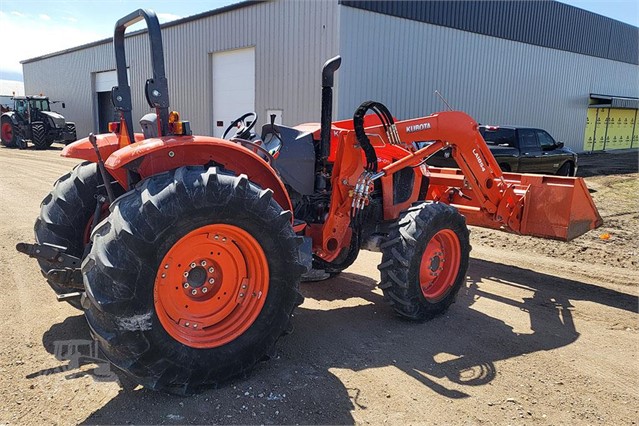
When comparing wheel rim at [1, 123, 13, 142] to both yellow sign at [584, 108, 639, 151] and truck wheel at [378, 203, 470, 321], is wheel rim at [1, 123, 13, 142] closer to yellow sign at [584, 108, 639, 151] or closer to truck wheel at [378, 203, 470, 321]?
truck wheel at [378, 203, 470, 321]

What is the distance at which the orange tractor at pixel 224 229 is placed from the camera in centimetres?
283

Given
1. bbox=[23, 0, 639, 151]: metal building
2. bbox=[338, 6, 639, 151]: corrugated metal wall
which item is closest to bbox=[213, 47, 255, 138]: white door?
bbox=[23, 0, 639, 151]: metal building

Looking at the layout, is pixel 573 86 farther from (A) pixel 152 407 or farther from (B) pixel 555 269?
(A) pixel 152 407

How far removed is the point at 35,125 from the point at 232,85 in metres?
10.1

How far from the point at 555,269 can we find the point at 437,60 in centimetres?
1204

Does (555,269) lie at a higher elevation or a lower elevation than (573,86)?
lower

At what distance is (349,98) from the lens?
573 inches

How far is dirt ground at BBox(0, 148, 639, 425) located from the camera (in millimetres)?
3023

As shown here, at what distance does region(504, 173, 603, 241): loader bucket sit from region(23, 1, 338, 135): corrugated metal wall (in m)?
9.50

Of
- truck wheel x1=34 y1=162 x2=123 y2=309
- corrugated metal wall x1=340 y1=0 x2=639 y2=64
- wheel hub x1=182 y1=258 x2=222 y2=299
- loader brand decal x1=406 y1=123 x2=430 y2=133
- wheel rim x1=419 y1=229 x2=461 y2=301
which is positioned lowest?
wheel rim x1=419 y1=229 x2=461 y2=301

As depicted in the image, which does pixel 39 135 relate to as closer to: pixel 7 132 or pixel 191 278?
pixel 7 132

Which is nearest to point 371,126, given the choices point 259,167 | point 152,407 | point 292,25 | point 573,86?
point 259,167

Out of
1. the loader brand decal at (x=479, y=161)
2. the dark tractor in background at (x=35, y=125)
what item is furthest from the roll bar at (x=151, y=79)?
the dark tractor in background at (x=35, y=125)

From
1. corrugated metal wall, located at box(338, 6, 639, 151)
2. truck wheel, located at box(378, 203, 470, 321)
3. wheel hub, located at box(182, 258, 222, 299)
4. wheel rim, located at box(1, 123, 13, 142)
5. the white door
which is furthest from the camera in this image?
wheel rim, located at box(1, 123, 13, 142)
